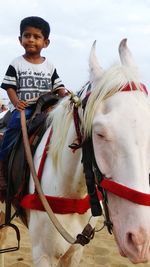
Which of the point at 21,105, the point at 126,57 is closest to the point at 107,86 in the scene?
the point at 126,57

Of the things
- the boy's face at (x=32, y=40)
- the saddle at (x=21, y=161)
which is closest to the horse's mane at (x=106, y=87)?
the saddle at (x=21, y=161)

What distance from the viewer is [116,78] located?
180 cm

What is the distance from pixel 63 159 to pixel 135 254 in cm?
83

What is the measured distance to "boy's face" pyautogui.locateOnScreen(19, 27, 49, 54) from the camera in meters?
3.02

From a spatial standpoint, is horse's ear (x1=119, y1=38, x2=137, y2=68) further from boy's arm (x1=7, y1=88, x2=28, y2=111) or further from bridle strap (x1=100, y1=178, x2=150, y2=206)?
boy's arm (x1=7, y1=88, x2=28, y2=111)

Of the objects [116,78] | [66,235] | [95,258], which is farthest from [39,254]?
[95,258]

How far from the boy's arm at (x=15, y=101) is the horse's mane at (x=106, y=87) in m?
1.02

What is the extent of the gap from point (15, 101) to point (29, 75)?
37cm

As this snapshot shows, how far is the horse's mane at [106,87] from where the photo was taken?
1.75m

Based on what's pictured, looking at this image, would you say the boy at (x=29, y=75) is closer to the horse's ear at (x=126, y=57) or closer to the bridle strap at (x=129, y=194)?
the horse's ear at (x=126, y=57)

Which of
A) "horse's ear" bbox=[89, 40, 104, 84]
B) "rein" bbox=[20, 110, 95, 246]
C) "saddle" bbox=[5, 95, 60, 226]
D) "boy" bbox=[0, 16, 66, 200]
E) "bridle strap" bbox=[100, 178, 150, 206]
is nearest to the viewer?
"bridle strap" bbox=[100, 178, 150, 206]

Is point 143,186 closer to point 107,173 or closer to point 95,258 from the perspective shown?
point 107,173

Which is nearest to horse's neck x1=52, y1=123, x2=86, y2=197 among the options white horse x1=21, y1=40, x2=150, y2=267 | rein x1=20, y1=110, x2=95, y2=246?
white horse x1=21, y1=40, x2=150, y2=267

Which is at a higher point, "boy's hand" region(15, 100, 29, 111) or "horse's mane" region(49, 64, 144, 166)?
"horse's mane" region(49, 64, 144, 166)
